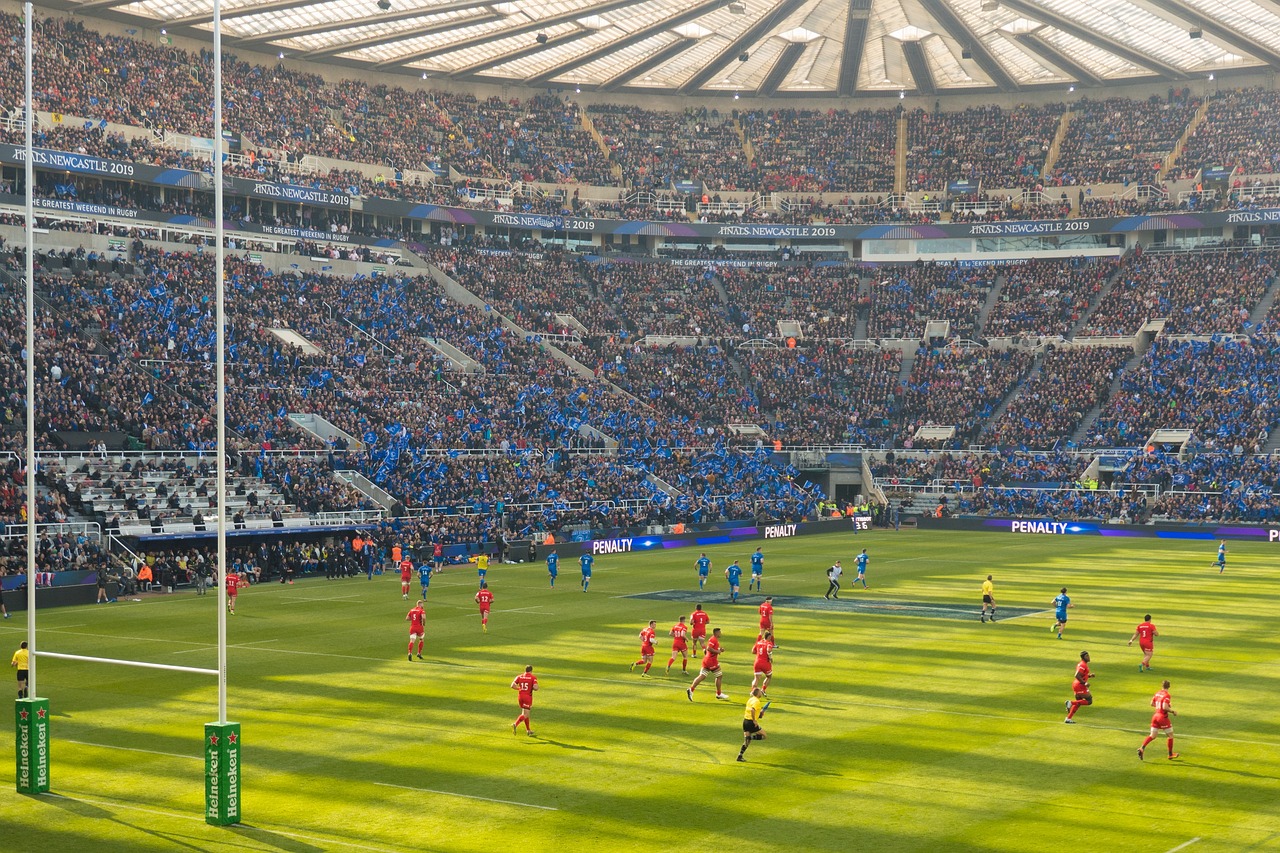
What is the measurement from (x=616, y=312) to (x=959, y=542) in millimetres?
34488

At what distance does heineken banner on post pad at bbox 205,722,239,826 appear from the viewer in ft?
62.3

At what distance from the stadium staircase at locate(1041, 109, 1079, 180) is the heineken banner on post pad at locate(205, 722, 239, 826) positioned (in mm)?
93447

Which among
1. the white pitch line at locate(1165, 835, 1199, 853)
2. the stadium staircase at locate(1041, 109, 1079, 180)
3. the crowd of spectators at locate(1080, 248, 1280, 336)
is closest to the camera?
the white pitch line at locate(1165, 835, 1199, 853)

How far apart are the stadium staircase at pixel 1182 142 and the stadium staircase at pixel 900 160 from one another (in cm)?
1909

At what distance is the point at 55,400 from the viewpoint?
176ft

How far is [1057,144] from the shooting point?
103m

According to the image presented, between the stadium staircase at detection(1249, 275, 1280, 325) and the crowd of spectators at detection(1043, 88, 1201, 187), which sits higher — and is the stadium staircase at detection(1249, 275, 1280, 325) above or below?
below

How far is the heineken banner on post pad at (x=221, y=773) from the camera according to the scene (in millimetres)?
18984

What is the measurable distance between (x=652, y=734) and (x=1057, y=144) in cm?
8826

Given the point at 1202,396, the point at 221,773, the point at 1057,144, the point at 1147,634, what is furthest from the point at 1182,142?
the point at 221,773

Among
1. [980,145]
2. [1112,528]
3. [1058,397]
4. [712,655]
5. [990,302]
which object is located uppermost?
[980,145]

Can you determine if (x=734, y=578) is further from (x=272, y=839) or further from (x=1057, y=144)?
(x=1057, y=144)

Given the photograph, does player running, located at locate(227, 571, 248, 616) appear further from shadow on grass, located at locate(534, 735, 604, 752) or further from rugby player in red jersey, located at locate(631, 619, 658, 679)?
shadow on grass, located at locate(534, 735, 604, 752)

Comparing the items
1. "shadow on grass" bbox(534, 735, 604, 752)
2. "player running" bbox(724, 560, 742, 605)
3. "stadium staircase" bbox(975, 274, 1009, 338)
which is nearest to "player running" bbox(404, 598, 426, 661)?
A: "shadow on grass" bbox(534, 735, 604, 752)
